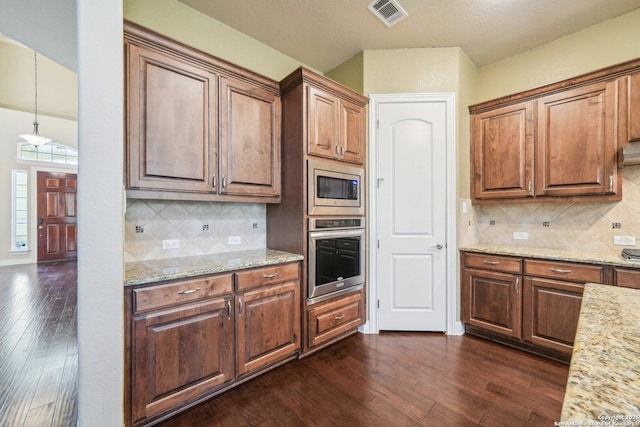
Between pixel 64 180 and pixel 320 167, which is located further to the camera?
pixel 64 180

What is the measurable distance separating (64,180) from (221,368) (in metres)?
7.34

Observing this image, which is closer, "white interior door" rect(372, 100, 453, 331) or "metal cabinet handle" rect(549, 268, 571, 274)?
"metal cabinet handle" rect(549, 268, 571, 274)

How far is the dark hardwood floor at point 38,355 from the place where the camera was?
1.72 meters

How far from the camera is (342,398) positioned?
6.02 feet

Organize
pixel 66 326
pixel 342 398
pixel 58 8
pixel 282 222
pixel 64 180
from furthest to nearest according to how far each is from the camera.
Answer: pixel 64 180 → pixel 66 326 → pixel 282 222 → pixel 342 398 → pixel 58 8

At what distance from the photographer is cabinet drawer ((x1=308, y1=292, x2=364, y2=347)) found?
2.37m

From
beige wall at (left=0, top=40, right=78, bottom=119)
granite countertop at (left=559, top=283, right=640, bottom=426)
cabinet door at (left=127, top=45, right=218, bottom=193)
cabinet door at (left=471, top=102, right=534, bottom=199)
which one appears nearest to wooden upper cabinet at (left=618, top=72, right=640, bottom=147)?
cabinet door at (left=471, top=102, right=534, bottom=199)

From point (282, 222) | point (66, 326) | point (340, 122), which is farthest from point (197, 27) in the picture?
point (66, 326)

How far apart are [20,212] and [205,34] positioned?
683 cm

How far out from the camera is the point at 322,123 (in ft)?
7.99

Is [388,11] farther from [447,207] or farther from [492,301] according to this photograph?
[492,301]

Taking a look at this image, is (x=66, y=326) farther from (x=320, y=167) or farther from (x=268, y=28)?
(x=268, y=28)

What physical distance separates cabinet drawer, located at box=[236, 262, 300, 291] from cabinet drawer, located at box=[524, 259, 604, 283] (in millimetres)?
2021

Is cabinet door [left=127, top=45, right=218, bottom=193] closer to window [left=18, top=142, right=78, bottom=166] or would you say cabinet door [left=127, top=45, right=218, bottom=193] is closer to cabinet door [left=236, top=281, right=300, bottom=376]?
cabinet door [left=236, top=281, right=300, bottom=376]
